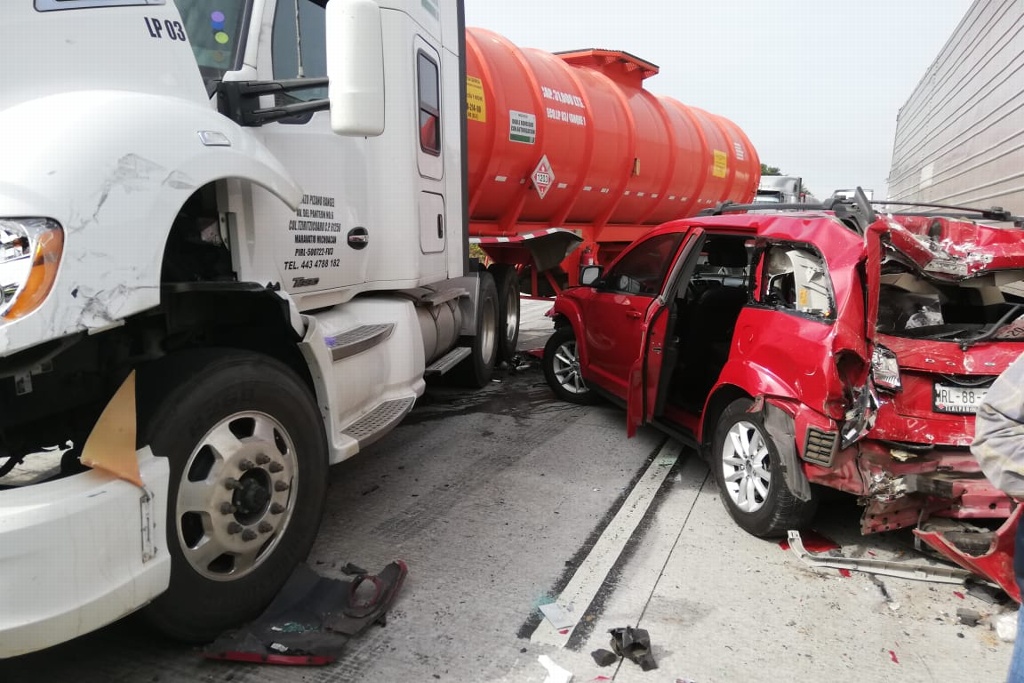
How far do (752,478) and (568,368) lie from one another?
288cm

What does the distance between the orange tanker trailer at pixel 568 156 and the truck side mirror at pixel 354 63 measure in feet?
12.9

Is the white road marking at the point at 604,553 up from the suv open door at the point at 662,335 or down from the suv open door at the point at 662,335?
down

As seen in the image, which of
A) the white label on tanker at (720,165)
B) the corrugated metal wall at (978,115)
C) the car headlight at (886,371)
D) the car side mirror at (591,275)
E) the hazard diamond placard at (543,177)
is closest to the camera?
the car headlight at (886,371)

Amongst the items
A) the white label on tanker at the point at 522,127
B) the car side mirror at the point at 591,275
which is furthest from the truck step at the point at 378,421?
the white label on tanker at the point at 522,127

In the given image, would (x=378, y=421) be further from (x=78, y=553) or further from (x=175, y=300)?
(x=78, y=553)

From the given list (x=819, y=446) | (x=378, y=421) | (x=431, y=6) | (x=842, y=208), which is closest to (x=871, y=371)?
(x=819, y=446)

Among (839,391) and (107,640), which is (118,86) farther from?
(839,391)

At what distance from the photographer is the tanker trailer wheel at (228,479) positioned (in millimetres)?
2412

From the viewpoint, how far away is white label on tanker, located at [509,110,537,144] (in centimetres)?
703

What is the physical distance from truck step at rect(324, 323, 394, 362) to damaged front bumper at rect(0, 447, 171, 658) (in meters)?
1.37

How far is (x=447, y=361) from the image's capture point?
5797mm

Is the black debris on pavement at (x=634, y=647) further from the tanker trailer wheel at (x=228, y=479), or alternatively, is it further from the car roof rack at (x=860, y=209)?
the car roof rack at (x=860, y=209)

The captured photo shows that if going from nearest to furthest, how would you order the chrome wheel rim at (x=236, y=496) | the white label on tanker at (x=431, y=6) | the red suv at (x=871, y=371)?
the chrome wheel rim at (x=236, y=496)
the red suv at (x=871, y=371)
the white label on tanker at (x=431, y=6)

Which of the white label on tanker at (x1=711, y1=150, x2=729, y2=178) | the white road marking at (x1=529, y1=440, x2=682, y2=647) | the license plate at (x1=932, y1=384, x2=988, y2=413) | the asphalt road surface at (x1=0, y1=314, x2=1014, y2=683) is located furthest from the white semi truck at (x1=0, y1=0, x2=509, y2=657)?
the white label on tanker at (x1=711, y1=150, x2=729, y2=178)
